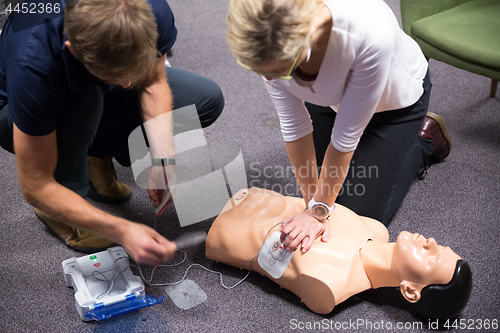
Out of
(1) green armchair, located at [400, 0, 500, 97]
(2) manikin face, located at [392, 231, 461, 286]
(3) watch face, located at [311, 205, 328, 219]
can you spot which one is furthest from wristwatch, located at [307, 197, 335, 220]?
(1) green armchair, located at [400, 0, 500, 97]

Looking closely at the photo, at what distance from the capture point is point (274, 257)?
4.42 feet

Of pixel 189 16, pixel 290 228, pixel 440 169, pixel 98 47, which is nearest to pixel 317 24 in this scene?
pixel 98 47

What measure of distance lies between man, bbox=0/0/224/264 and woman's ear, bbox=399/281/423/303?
636mm

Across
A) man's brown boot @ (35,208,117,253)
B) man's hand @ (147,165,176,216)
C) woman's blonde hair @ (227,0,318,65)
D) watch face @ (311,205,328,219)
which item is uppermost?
woman's blonde hair @ (227,0,318,65)

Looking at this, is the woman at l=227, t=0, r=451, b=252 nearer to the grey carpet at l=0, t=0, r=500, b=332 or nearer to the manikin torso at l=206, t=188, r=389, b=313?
the manikin torso at l=206, t=188, r=389, b=313

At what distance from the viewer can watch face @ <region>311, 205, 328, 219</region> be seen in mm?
1367

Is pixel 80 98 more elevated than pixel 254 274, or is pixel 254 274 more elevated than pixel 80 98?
pixel 80 98

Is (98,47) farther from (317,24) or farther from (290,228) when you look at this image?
(290,228)

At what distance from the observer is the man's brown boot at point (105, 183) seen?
1.69m

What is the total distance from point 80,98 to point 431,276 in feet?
3.60

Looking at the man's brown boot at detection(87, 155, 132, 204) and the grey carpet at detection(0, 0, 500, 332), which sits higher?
the man's brown boot at detection(87, 155, 132, 204)

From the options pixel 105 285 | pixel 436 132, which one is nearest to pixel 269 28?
pixel 105 285

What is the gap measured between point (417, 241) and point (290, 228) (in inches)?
14.0

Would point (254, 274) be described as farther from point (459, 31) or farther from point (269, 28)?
point (459, 31)
